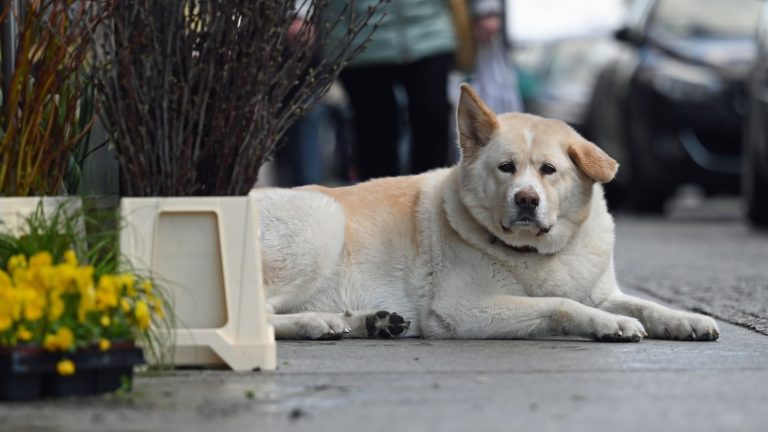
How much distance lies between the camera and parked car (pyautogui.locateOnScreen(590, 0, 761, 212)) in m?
14.3

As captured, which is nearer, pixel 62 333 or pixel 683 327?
pixel 62 333

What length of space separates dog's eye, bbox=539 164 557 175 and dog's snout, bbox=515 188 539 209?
13cm

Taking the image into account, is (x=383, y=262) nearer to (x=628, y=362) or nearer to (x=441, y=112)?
(x=628, y=362)

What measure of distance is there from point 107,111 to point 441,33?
3829mm

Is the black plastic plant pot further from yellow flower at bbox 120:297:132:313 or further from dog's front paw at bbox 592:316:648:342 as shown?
dog's front paw at bbox 592:316:648:342

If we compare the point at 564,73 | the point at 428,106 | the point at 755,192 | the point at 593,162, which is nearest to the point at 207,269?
the point at 593,162

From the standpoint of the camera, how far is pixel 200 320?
4691 millimetres

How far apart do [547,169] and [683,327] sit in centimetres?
75

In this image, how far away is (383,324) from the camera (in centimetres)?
564

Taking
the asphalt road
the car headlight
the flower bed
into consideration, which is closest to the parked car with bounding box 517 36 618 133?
the car headlight

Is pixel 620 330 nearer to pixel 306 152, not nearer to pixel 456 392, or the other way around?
pixel 456 392

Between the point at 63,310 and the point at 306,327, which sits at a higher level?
the point at 63,310

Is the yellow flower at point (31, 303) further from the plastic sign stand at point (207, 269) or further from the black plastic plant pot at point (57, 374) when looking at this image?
the plastic sign stand at point (207, 269)

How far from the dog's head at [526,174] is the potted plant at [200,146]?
3.97 ft
